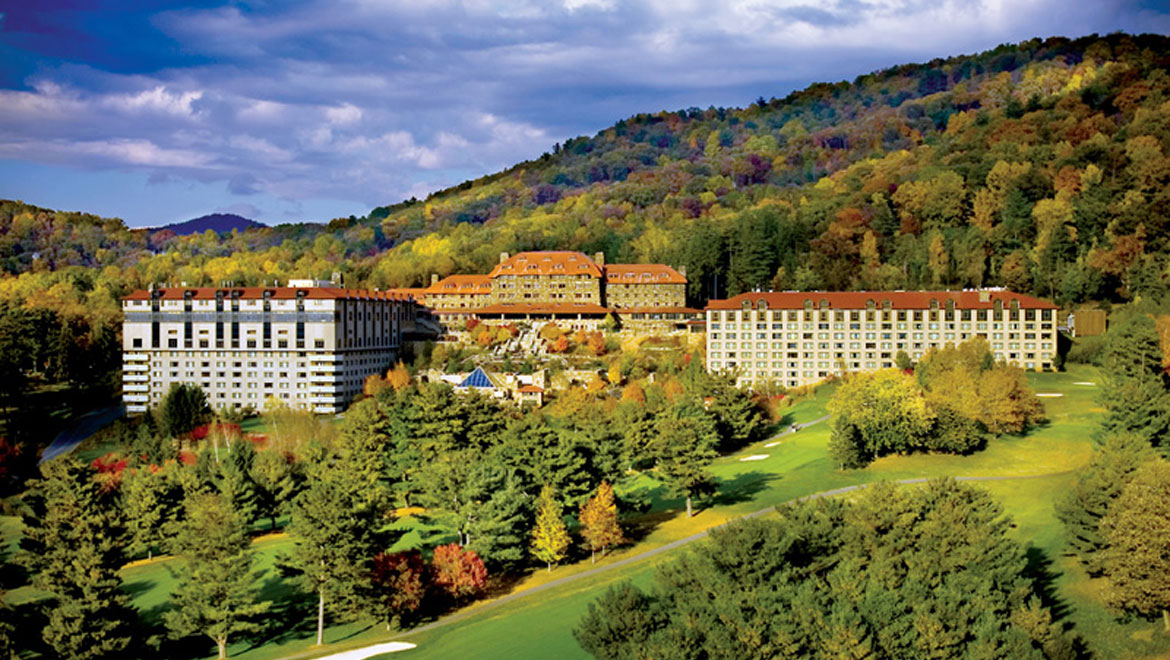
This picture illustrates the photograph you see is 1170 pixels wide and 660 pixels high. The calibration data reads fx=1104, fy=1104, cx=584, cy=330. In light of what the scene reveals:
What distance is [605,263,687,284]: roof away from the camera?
122m

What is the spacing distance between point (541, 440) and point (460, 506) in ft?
20.9

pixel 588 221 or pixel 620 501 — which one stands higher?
pixel 588 221

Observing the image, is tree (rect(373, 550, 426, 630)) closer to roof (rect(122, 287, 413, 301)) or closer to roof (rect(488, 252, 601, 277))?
roof (rect(122, 287, 413, 301))

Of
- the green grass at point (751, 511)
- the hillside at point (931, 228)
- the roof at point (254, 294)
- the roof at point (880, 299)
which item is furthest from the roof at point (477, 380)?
the hillside at point (931, 228)

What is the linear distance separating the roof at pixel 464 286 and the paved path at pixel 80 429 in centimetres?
3611

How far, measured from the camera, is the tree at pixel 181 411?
308 ft

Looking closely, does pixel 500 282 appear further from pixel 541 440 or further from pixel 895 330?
pixel 541 440

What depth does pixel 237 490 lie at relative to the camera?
63.3m

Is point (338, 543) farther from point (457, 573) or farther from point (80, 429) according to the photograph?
point (80, 429)

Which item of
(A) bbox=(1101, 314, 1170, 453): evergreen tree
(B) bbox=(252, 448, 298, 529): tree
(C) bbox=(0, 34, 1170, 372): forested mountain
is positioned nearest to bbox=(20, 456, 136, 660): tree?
(B) bbox=(252, 448, 298, 529): tree

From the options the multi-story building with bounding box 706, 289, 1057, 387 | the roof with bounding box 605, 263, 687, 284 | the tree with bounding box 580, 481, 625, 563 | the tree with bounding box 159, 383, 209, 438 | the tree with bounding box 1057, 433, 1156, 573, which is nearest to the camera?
the tree with bounding box 1057, 433, 1156, 573

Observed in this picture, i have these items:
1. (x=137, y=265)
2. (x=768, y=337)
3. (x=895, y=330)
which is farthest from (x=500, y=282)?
(x=137, y=265)

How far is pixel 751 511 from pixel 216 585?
2807 centimetres

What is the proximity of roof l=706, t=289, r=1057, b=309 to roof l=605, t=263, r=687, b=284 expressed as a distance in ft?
59.4
